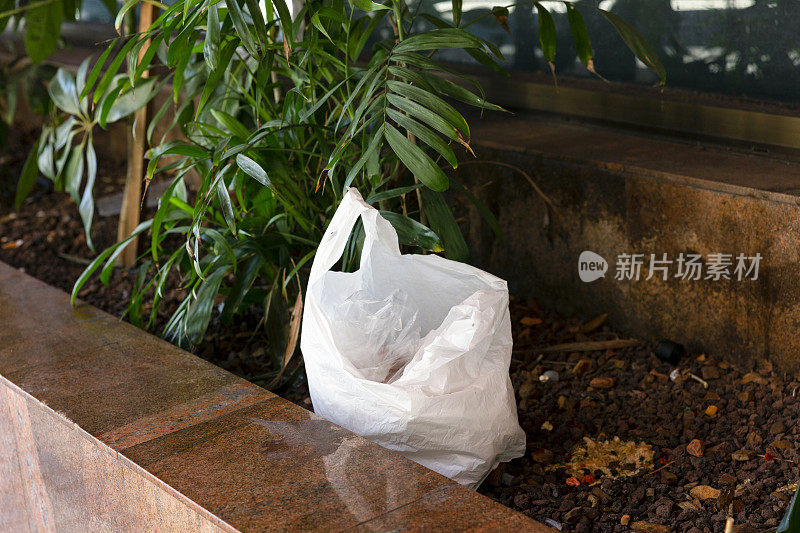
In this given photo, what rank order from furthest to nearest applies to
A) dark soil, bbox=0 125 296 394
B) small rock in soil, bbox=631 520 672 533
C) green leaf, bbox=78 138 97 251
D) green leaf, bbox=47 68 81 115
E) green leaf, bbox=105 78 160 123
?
green leaf, bbox=47 68 81 115, green leaf, bbox=78 138 97 251, green leaf, bbox=105 78 160 123, dark soil, bbox=0 125 296 394, small rock in soil, bbox=631 520 672 533

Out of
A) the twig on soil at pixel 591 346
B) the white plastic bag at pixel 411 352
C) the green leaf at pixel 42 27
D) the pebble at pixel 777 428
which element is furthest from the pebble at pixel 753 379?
the green leaf at pixel 42 27

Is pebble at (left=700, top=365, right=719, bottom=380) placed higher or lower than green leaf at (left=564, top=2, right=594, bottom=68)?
lower

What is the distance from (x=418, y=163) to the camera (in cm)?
175

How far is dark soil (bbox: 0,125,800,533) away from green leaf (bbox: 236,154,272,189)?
0.58 metres

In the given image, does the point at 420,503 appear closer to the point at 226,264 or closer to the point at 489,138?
the point at 226,264

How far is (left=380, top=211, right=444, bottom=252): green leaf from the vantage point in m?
1.85

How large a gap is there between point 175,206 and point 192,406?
90 cm

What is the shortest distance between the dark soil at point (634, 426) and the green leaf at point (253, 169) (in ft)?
1.90

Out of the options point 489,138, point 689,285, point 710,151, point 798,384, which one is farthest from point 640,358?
point 489,138

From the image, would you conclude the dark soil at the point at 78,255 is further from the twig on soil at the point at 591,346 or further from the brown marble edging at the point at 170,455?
the twig on soil at the point at 591,346

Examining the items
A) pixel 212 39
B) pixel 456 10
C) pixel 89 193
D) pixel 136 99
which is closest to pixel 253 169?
pixel 212 39

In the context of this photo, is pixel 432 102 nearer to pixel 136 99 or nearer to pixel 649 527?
pixel 649 527

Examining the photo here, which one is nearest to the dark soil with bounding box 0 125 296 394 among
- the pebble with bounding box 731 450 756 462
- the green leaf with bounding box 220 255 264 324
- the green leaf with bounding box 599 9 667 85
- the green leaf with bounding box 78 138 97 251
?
the green leaf with bounding box 220 255 264 324

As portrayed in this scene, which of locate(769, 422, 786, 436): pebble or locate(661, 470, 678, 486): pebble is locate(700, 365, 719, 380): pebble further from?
locate(661, 470, 678, 486): pebble
